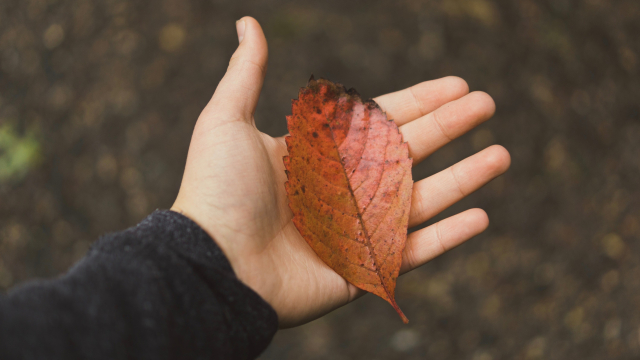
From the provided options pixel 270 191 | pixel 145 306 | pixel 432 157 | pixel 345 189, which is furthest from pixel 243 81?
pixel 432 157

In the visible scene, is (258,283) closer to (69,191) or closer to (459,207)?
(459,207)

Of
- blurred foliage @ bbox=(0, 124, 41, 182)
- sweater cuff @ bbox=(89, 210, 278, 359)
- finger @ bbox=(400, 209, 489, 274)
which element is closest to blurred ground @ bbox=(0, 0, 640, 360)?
blurred foliage @ bbox=(0, 124, 41, 182)

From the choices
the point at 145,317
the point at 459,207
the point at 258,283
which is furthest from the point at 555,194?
the point at 145,317

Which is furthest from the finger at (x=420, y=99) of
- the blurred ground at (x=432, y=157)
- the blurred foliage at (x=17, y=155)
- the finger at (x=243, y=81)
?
the blurred foliage at (x=17, y=155)

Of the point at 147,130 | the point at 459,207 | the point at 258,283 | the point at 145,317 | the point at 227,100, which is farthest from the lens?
the point at 147,130

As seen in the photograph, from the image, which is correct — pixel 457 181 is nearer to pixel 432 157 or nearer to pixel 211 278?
pixel 432 157

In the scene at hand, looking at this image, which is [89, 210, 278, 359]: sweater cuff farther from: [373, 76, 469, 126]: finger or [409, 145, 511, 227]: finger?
[373, 76, 469, 126]: finger
